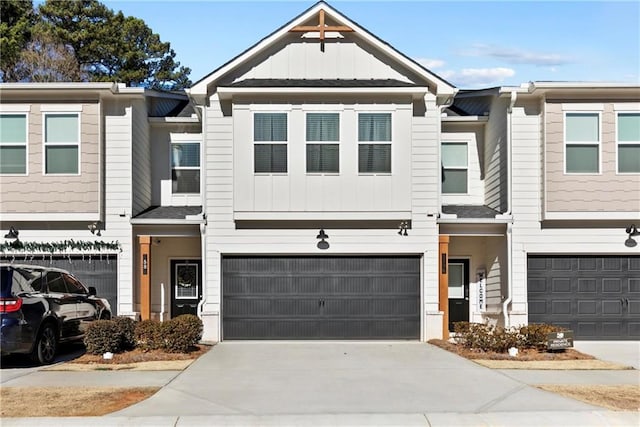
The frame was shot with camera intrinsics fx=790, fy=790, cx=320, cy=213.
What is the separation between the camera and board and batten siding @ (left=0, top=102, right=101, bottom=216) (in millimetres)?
18484

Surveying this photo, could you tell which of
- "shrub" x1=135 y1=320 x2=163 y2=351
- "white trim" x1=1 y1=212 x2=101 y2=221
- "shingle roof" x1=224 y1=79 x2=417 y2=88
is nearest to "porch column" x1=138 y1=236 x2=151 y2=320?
"white trim" x1=1 y1=212 x2=101 y2=221

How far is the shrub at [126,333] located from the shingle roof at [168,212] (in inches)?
162

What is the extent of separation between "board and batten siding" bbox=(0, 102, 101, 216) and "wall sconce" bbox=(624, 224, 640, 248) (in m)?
12.6

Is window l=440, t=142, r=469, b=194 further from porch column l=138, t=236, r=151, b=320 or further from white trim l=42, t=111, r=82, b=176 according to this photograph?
white trim l=42, t=111, r=82, b=176

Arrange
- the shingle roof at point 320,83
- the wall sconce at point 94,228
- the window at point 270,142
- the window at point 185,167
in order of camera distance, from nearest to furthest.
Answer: the shingle roof at point 320,83, the window at point 270,142, the wall sconce at point 94,228, the window at point 185,167

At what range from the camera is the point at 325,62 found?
1897 centimetres

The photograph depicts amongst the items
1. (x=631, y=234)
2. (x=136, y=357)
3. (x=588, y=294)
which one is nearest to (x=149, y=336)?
(x=136, y=357)

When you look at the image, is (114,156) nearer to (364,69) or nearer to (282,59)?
(282,59)

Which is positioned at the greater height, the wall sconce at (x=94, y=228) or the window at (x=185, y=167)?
the window at (x=185, y=167)

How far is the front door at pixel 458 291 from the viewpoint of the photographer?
20906 millimetres

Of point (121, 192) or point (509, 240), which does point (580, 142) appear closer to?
point (509, 240)

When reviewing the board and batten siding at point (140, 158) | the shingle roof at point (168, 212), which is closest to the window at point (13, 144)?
the board and batten siding at point (140, 158)

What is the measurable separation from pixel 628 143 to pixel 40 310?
13.6 m

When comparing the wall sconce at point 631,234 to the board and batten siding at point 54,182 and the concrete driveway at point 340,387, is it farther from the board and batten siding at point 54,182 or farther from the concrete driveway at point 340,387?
the board and batten siding at point 54,182
